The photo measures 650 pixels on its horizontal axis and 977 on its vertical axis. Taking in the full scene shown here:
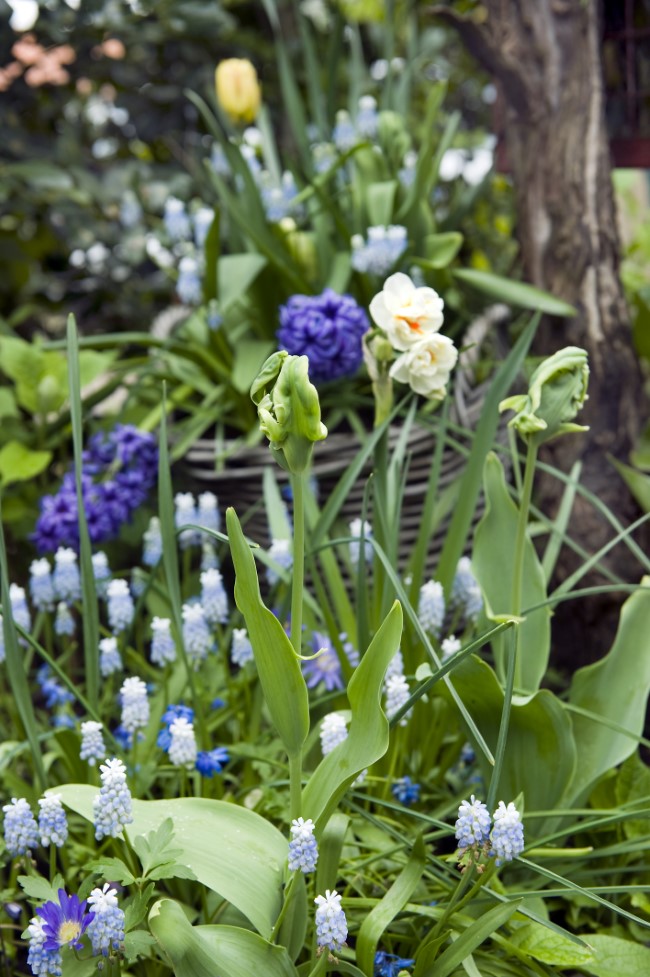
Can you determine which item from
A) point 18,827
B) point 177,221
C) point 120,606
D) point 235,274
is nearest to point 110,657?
point 120,606

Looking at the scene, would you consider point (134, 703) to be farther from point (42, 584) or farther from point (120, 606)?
point (42, 584)

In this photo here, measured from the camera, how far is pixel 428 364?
0.96m

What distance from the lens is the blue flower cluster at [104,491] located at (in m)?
1.37

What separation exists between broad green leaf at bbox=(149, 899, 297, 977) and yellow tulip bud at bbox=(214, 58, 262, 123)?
143 centimetres

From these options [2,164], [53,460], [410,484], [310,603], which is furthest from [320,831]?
[2,164]

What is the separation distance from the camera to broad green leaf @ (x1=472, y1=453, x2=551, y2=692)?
1.04m

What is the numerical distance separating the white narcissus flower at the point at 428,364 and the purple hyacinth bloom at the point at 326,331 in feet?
1.32

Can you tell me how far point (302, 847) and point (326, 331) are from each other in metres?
0.80

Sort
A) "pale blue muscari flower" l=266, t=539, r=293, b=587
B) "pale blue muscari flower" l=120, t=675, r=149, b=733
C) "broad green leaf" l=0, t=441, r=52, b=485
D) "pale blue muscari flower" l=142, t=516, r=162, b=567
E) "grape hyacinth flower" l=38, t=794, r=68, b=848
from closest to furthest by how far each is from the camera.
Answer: "grape hyacinth flower" l=38, t=794, r=68, b=848
"pale blue muscari flower" l=120, t=675, r=149, b=733
"pale blue muscari flower" l=266, t=539, r=293, b=587
"pale blue muscari flower" l=142, t=516, r=162, b=567
"broad green leaf" l=0, t=441, r=52, b=485

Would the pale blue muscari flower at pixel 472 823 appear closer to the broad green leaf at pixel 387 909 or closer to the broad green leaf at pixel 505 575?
the broad green leaf at pixel 387 909

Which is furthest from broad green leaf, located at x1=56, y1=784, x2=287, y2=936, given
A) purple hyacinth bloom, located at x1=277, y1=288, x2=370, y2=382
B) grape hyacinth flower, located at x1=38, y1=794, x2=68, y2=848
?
purple hyacinth bloom, located at x1=277, y1=288, x2=370, y2=382

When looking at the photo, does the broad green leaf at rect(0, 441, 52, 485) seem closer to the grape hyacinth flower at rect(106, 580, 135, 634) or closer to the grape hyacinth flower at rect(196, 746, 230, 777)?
the grape hyacinth flower at rect(106, 580, 135, 634)

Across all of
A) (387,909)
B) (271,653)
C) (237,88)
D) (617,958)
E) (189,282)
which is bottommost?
(617,958)

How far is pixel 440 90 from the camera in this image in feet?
5.26
